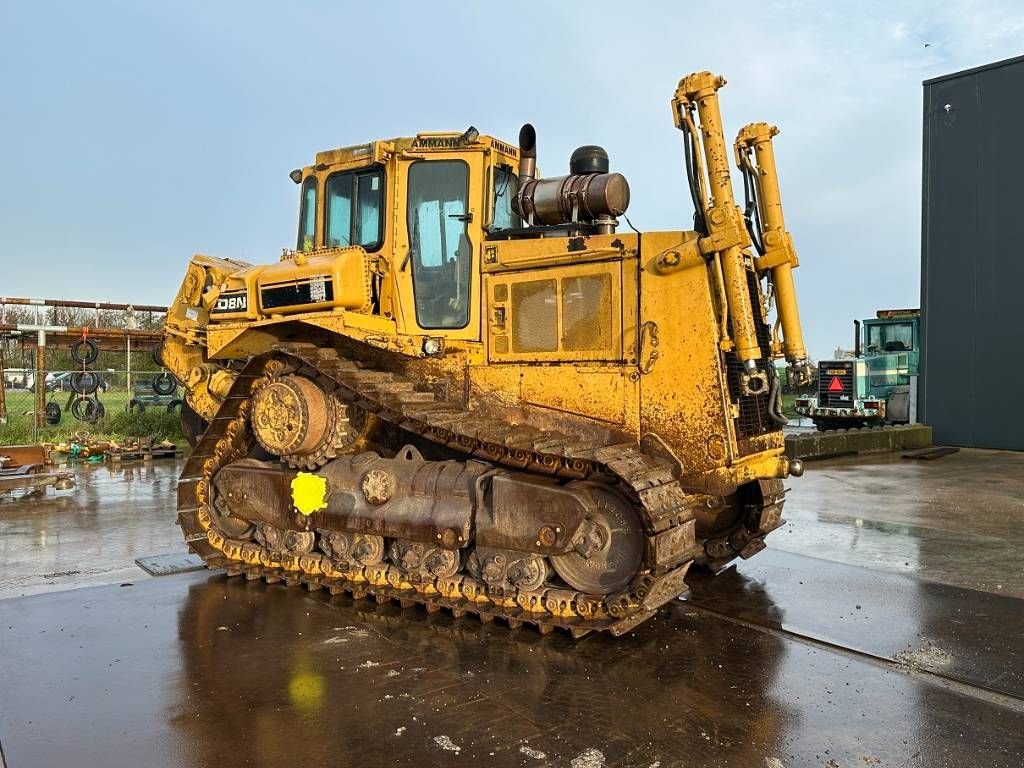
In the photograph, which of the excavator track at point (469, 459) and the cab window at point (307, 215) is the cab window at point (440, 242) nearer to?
the excavator track at point (469, 459)

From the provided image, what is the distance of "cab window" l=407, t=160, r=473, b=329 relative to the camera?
6500 mm

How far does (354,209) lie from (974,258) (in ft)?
58.3

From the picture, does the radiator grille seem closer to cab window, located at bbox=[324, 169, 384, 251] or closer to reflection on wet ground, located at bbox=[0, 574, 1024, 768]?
cab window, located at bbox=[324, 169, 384, 251]

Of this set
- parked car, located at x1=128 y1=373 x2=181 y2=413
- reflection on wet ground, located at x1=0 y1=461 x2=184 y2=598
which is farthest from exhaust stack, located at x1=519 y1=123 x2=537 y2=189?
parked car, located at x1=128 y1=373 x2=181 y2=413

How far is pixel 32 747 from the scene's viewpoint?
372 centimetres

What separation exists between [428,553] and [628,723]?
94.1 inches

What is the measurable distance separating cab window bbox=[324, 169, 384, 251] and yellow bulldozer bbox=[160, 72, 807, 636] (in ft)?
0.09

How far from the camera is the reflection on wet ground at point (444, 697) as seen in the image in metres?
3.68

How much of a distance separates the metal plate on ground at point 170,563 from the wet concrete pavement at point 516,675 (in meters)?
0.28

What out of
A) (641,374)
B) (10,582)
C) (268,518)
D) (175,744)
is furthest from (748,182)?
(10,582)

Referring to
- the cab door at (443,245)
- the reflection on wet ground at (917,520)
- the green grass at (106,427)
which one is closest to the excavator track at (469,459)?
the cab door at (443,245)

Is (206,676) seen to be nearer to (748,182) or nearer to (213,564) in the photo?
(213,564)

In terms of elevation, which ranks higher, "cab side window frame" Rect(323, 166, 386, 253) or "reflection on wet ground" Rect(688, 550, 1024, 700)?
"cab side window frame" Rect(323, 166, 386, 253)

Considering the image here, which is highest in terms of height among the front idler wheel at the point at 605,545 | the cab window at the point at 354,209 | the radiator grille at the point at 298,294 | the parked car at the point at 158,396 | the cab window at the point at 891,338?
the cab window at the point at 354,209
